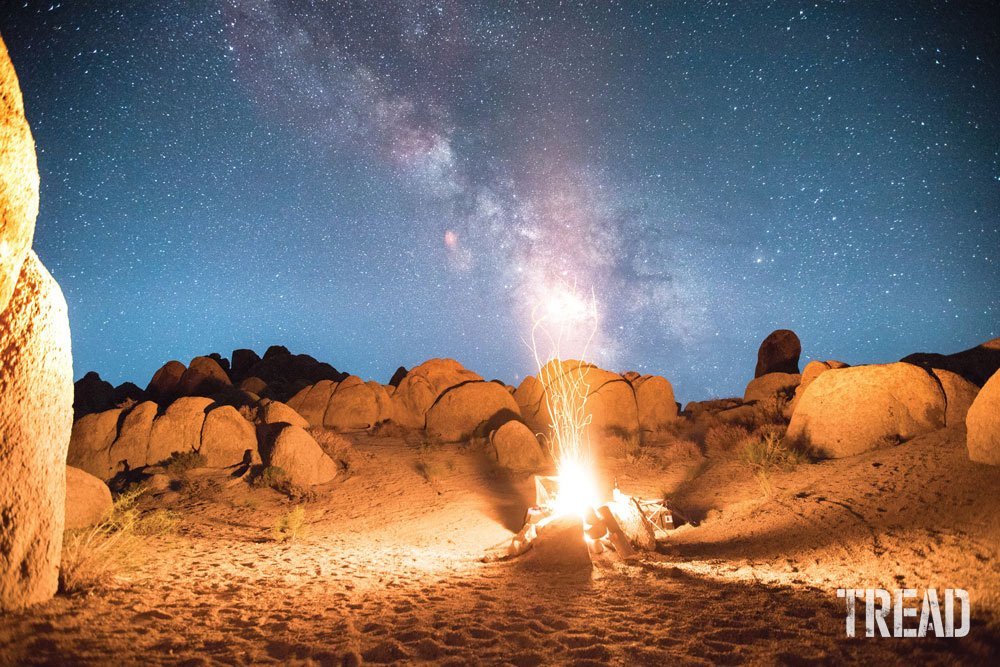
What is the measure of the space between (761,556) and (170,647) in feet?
24.0

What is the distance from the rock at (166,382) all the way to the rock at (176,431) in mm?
16183

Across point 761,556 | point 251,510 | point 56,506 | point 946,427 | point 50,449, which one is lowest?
point 251,510

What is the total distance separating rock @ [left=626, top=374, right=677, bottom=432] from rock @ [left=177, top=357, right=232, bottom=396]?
71.6 feet

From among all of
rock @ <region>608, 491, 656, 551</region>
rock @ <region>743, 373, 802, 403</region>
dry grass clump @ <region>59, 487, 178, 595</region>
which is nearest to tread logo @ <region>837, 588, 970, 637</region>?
rock @ <region>608, 491, 656, 551</region>

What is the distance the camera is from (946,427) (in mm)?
10070

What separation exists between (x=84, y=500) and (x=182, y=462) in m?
5.48

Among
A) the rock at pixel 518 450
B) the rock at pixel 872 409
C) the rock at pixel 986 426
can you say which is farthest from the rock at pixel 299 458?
the rock at pixel 986 426

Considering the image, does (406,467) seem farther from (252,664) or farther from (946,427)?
(946,427)

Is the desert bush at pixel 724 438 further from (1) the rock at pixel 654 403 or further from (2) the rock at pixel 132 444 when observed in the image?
(2) the rock at pixel 132 444

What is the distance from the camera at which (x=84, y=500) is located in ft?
25.5

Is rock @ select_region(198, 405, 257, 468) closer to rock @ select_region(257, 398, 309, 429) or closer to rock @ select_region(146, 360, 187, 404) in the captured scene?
rock @ select_region(257, 398, 309, 429)

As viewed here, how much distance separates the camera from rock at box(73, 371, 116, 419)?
28.3 m

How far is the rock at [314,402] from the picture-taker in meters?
21.2

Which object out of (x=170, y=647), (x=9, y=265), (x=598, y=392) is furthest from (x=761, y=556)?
(x=598, y=392)
